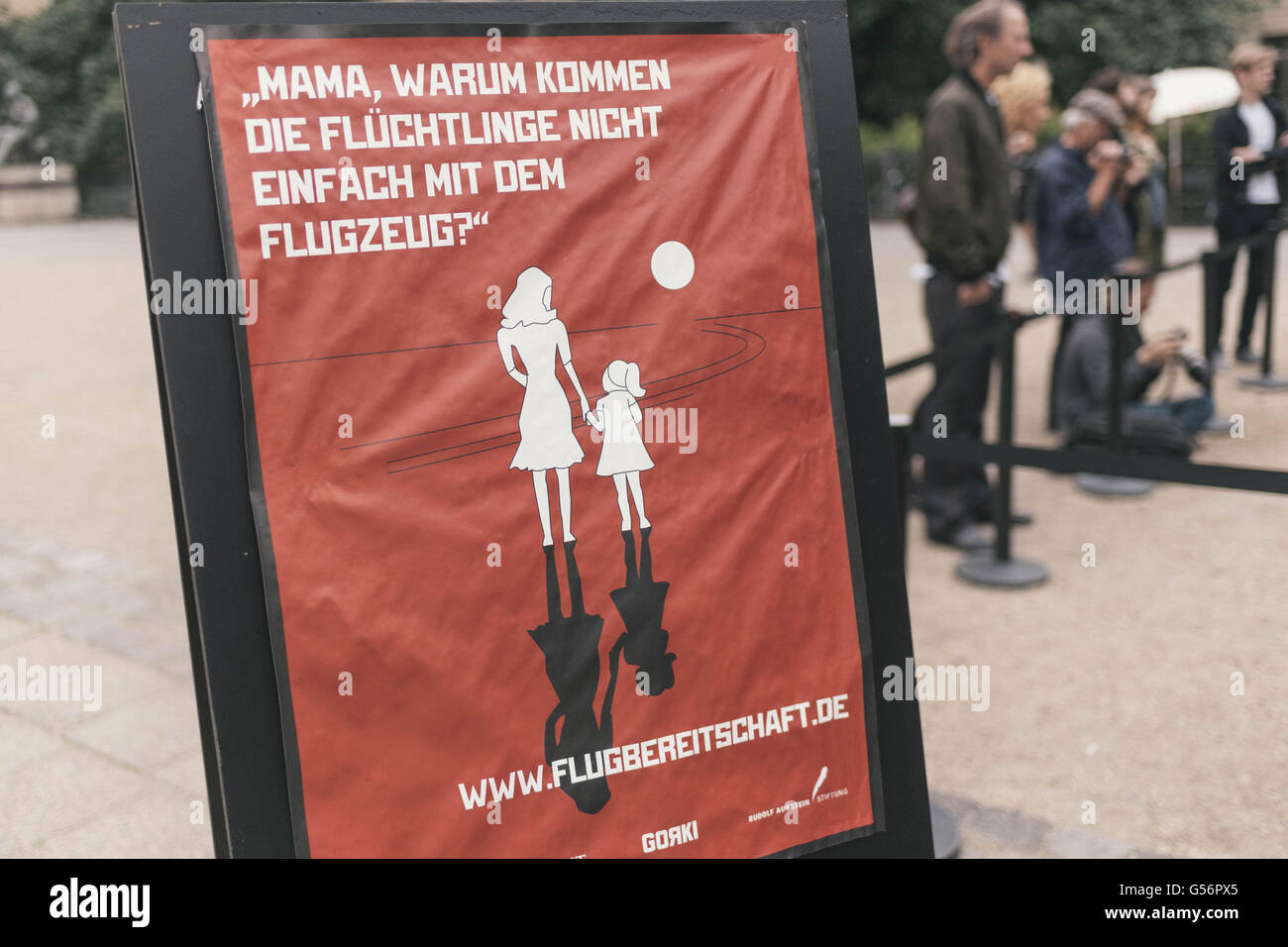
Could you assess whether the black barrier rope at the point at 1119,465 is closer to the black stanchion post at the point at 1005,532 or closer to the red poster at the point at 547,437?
the red poster at the point at 547,437

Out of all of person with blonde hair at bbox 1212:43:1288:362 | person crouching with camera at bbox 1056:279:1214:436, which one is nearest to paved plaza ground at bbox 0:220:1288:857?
person crouching with camera at bbox 1056:279:1214:436

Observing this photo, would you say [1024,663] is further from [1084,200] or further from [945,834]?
[1084,200]

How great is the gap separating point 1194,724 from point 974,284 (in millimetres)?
2326

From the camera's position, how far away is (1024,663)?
16.0ft

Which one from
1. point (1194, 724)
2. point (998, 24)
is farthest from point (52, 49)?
point (1194, 724)

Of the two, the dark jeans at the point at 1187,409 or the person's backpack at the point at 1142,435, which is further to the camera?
the dark jeans at the point at 1187,409

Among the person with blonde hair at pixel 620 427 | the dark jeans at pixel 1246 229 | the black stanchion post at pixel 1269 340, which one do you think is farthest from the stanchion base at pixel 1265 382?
the person with blonde hair at pixel 620 427

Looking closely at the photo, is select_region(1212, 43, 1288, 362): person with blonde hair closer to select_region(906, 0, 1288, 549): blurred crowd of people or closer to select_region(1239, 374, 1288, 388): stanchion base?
select_region(906, 0, 1288, 549): blurred crowd of people

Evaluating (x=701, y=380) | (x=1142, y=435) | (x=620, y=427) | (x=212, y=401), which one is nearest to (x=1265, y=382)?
(x=1142, y=435)

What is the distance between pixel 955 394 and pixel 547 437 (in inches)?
161

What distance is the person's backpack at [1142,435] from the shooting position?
6.85 meters

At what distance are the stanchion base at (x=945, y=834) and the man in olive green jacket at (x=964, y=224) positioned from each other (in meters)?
2.51

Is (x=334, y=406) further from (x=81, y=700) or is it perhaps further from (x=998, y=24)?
(x=998, y=24)

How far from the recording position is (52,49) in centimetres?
3109
